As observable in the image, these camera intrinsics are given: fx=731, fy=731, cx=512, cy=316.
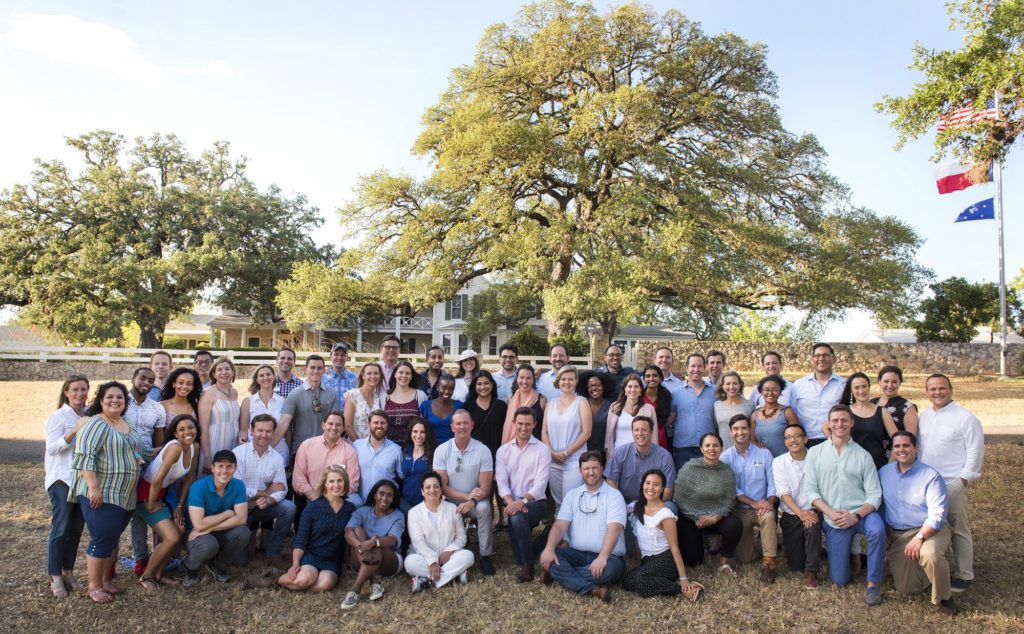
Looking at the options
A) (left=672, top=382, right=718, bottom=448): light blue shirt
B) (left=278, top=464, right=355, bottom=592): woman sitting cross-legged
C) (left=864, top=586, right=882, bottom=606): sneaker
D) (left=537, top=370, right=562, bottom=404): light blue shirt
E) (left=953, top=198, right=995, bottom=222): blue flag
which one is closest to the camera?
(left=864, top=586, right=882, bottom=606): sneaker

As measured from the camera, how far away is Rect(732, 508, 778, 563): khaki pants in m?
5.65

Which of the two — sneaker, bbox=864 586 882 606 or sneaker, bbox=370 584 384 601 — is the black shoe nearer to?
sneaker, bbox=370 584 384 601

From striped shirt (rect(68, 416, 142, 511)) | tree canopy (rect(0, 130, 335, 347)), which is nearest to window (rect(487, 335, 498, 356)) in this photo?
tree canopy (rect(0, 130, 335, 347))

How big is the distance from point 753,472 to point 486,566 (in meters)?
2.30

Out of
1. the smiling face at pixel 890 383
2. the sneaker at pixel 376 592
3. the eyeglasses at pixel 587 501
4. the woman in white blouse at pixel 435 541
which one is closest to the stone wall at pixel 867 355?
the smiling face at pixel 890 383

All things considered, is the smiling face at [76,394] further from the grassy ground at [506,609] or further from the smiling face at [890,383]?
the smiling face at [890,383]

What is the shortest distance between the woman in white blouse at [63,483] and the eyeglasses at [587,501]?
3625 mm

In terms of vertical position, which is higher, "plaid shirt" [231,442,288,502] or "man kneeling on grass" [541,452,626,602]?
"plaid shirt" [231,442,288,502]

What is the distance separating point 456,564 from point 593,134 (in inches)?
589

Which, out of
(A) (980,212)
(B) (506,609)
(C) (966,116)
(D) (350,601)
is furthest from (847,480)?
(A) (980,212)

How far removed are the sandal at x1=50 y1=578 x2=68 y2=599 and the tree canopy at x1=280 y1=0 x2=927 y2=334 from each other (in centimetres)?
1359

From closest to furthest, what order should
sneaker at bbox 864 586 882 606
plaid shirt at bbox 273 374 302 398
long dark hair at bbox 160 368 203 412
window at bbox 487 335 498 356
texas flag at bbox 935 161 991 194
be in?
sneaker at bbox 864 586 882 606, long dark hair at bbox 160 368 203 412, plaid shirt at bbox 273 374 302 398, texas flag at bbox 935 161 991 194, window at bbox 487 335 498 356

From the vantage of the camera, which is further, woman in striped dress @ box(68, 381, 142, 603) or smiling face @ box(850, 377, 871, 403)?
smiling face @ box(850, 377, 871, 403)

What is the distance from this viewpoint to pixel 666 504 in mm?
5879
